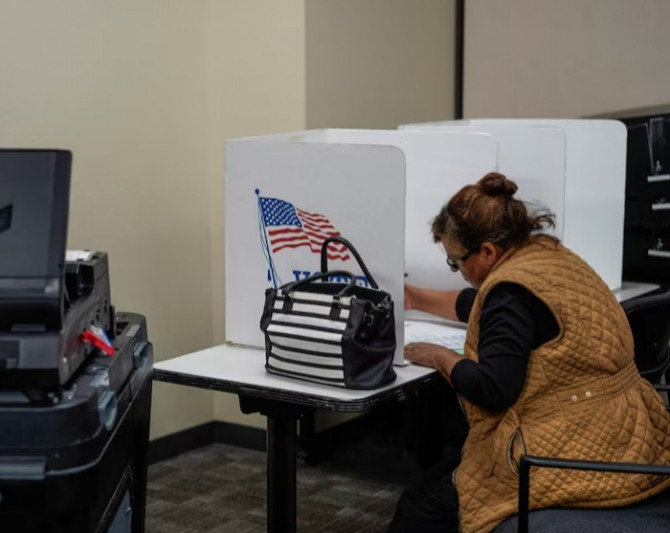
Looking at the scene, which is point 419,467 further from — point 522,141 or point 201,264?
point 522,141

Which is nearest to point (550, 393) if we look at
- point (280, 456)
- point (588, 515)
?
point (588, 515)

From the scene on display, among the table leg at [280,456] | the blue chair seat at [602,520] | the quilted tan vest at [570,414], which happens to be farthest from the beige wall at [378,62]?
the blue chair seat at [602,520]

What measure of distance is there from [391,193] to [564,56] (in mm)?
1823

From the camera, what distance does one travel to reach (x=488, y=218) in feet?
6.98

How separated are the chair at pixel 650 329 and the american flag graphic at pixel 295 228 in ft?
2.53

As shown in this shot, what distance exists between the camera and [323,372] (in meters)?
2.05

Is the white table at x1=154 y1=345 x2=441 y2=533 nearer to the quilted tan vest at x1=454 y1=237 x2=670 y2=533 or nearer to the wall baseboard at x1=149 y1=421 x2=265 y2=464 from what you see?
the quilted tan vest at x1=454 y1=237 x2=670 y2=533

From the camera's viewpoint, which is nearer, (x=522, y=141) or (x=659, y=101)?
(x=522, y=141)

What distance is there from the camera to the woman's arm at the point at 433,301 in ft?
8.61

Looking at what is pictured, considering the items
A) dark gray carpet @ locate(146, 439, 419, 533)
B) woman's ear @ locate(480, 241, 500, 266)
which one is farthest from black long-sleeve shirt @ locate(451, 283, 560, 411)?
dark gray carpet @ locate(146, 439, 419, 533)

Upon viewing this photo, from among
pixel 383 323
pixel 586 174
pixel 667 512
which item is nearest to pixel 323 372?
pixel 383 323

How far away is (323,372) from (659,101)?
6.85 ft

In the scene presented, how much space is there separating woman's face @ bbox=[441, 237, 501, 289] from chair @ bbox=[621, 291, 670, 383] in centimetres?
51

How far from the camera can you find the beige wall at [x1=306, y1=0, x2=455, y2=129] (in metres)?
3.39
